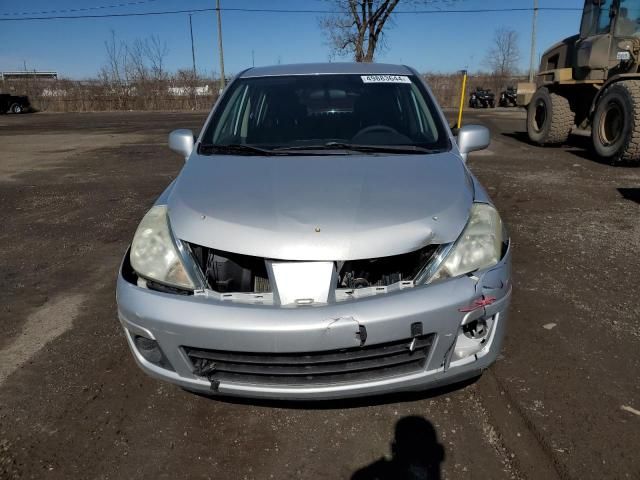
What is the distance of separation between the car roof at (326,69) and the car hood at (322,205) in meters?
1.07

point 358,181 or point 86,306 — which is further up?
point 358,181

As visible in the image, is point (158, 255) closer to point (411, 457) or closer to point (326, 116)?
point (411, 457)

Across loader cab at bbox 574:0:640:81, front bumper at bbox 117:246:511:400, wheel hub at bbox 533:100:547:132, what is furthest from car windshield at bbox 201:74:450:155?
wheel hub at bbox 533:100:547:132

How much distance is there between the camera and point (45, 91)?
36.3 m

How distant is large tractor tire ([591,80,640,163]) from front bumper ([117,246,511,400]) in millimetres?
6779

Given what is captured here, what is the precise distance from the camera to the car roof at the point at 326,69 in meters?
3.41

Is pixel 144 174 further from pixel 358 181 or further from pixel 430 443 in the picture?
pixel 430 443

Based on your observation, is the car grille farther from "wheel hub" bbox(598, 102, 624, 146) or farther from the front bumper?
"wheel hub" bbox(598, 102, 624, 146)

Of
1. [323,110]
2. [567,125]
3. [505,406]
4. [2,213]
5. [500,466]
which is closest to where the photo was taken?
[500,466]

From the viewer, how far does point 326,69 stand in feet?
11.3

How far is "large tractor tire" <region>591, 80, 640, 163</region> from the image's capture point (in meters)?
7.29

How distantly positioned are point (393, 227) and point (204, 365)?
913 millimetres

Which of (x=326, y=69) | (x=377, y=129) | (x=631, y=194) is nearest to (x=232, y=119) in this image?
(x=326, y=69)

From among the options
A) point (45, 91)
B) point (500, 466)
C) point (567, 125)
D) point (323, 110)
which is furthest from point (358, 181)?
point (45, 91)
